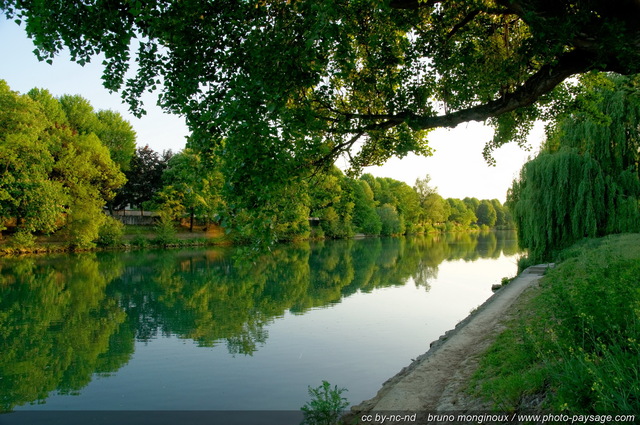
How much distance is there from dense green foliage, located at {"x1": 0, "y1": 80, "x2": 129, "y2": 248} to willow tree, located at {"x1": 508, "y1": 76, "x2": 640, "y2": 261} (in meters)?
31.9

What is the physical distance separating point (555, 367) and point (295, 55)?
430 centimetres

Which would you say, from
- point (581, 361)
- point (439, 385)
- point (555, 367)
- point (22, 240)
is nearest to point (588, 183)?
point (439, 385)

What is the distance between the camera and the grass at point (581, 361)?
306 centimetres

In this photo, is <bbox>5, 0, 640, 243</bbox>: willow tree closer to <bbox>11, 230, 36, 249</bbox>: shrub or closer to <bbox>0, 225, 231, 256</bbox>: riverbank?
<bbox>11, 230, 36, 249</bbox>: shrub

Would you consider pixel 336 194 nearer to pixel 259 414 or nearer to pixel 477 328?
pixel 259 414

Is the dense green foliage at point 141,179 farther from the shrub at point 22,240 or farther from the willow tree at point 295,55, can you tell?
the willow tree at point 295,55

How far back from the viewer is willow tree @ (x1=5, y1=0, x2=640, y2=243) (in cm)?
503

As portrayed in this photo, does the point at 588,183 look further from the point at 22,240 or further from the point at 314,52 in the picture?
the point at 22,240

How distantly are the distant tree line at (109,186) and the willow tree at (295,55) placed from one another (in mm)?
349

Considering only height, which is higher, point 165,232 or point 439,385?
point 165,232

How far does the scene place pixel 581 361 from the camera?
320 centimetres

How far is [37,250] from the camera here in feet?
117

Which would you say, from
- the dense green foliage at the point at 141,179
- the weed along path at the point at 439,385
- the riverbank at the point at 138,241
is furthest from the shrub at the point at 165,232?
the weed along path at the point at 439,385

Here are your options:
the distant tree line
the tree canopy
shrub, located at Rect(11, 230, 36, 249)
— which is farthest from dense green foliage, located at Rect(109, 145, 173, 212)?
the tree canopy
